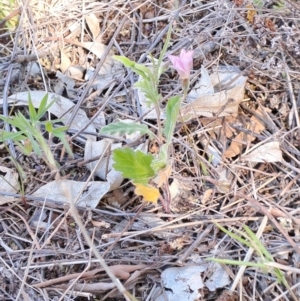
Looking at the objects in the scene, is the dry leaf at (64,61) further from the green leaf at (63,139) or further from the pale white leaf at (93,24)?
the green leaf at (63,139)

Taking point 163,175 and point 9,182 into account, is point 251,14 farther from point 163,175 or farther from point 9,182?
point 9,182

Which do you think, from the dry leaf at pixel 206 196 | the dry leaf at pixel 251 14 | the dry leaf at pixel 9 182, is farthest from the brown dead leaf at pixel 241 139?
the dry leaf at pixel 9 182

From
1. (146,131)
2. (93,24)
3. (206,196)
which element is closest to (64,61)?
(93,24)

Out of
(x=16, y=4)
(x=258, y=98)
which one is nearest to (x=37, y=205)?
(x=258, y=98)

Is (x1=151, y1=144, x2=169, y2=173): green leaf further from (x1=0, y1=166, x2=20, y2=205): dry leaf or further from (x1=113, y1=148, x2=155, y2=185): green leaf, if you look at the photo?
(x1=0, y1=166, x2=20, y2=205): dry leaf

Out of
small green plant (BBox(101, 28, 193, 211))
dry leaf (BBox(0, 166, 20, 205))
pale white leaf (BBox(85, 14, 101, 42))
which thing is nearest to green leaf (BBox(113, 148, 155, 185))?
small green plant (BBox(101, 28, 193, 211))

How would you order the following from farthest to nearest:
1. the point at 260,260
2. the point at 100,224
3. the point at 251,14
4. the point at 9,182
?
1. the point at 251,14
2. the point at 9,182
3. the point at 100,224
4. the point at 260,260

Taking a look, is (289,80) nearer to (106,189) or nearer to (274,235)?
(274,235)
